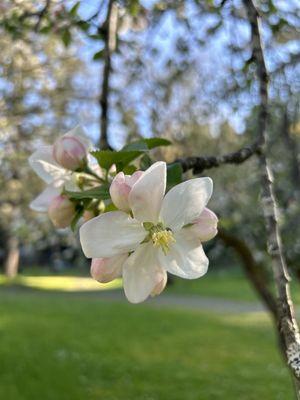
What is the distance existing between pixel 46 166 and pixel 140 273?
37 cm

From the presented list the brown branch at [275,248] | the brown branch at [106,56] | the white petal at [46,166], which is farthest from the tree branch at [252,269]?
the white petal at [46,166]

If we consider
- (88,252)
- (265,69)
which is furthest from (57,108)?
(88,252)

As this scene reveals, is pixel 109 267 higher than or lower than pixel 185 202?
lower

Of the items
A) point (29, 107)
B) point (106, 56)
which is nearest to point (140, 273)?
point (106, 56)

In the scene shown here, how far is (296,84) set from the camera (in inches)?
139

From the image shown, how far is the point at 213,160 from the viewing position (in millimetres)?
1062

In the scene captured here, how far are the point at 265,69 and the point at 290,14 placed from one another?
1.63m

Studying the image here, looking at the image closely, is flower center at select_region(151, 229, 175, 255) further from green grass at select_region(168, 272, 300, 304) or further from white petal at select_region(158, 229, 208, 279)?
green grass at select_region(168, 272, 300, 304)

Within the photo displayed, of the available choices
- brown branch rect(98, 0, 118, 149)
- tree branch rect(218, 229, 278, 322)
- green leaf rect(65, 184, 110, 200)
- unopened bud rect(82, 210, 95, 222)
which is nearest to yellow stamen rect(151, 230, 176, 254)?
green leaf rect(65, 184, 110, 200)

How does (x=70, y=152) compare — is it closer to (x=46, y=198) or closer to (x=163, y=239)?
(x=46, y=198)

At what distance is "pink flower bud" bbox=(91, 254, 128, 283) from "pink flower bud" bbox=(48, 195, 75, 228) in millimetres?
174

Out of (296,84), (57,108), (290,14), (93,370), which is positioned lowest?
(93,370)

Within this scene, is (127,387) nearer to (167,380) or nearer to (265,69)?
(167,380)

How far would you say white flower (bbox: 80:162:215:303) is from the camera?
0.72 metres
